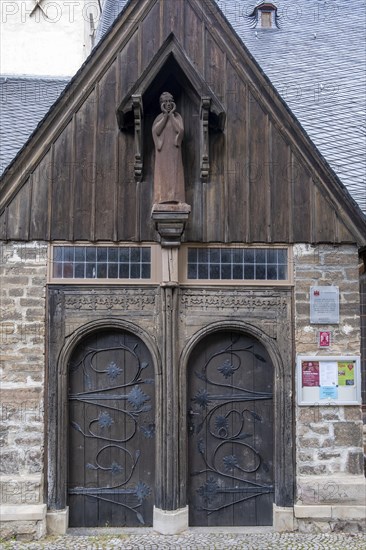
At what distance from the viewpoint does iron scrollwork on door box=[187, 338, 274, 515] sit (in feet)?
24.5

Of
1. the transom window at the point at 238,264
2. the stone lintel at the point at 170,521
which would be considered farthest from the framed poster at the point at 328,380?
the stone lintel at the point at 170,521

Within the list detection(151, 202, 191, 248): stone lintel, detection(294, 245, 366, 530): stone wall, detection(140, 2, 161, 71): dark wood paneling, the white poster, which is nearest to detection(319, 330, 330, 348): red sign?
detection(294, 245, 366, 530): stone wall

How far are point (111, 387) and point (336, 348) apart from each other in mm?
2591

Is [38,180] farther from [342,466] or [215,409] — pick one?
[342,466]

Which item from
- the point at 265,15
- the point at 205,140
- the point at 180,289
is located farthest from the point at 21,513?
the point at 265,15

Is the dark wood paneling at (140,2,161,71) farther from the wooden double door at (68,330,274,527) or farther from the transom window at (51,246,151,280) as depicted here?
the wooden double door at (68,330,274,527)

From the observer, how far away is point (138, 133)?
23.6ft

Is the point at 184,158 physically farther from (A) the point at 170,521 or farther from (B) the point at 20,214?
(A) the point at 170,521

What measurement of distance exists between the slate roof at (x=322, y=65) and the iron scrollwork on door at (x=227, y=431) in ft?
9.36

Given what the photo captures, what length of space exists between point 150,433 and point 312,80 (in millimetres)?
7787

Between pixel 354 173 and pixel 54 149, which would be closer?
pixel 54 149

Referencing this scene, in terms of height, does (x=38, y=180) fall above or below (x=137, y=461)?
above

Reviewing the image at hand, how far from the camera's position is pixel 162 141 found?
721 cm

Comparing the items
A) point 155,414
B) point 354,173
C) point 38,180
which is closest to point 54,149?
point 38,180
